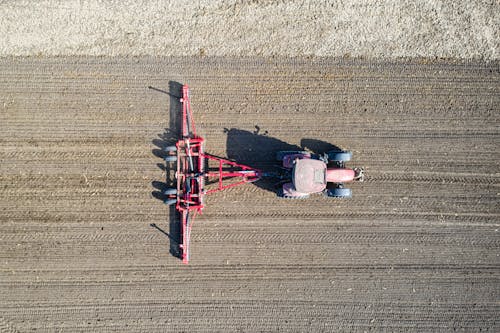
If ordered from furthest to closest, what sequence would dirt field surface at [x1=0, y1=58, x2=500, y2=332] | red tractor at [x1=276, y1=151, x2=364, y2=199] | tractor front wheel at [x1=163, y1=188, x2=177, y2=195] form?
dirt field surface at [x1=0, y1=58, x2=500, y2=332] → tractor front wheel at [x1=163, y1=188, x2=177, y2=195] → red tractor at [x1=276, y1=151, x2=364, y2=199]

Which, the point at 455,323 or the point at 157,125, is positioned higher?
the point at 157,125

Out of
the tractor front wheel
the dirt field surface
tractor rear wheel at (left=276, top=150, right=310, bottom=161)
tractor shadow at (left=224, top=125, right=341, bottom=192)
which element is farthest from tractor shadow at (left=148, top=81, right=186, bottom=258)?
tractor rear wheel at (left=276, top=150, right=310, bottom=161)

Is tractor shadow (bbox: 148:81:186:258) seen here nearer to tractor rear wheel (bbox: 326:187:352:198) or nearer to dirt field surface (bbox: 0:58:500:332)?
dirt field surface (bbox: 0:58:500:332)

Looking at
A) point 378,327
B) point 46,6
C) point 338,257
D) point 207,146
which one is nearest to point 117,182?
point 207,146

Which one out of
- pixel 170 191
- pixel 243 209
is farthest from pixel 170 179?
pixel 243 209

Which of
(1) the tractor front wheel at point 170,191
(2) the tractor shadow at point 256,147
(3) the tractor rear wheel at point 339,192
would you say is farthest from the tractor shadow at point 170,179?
(3) the tractor rear wheel at point 339,192

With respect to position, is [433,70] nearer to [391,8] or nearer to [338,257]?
[391,8]

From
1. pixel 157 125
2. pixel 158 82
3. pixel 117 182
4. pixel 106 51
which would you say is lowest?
pixel 117 182
